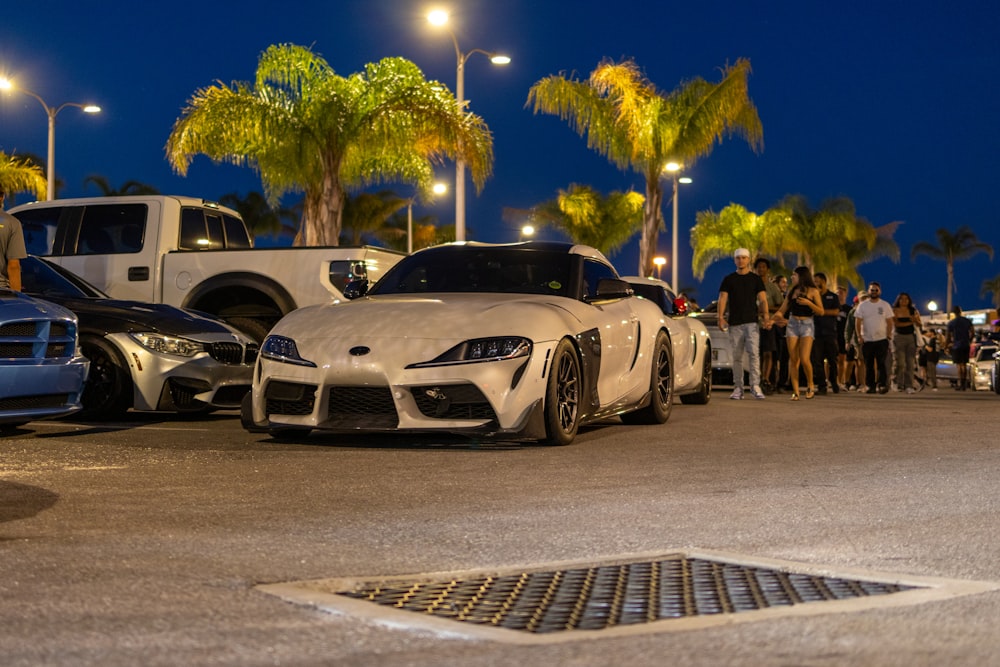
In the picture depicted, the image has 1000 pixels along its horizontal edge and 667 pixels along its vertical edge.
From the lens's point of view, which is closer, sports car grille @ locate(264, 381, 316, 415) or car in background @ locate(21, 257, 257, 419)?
sports car grille @ locate(264, 381, 316, 415)

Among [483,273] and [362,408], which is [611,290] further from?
[362,408]

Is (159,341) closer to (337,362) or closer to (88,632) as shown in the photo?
(337,362)

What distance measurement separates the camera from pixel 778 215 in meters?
59.0

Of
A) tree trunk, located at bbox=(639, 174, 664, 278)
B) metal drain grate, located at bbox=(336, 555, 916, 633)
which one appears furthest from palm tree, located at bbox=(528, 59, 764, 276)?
metal drain grate, located at bbox=(336, 555, 916, 633)

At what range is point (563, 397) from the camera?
977cm

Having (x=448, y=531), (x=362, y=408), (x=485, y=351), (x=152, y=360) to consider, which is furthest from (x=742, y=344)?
(x=448, y=531)

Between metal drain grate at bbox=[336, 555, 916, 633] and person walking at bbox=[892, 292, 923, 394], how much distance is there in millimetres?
19597

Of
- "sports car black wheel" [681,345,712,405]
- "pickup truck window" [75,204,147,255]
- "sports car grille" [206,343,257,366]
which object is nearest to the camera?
"sports car grille" [206,343,257,366]

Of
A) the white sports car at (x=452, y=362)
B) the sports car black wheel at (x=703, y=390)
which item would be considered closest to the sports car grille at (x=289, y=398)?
the white sports car at (x=452, y=362)

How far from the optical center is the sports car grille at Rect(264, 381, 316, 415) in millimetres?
9391

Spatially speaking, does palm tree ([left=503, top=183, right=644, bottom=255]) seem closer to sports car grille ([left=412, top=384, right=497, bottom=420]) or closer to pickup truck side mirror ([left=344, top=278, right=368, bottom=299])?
pickup truck side mirror ([left=344, top=278, right=368, bottom=299])

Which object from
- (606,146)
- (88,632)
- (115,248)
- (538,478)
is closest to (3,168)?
(606,146)

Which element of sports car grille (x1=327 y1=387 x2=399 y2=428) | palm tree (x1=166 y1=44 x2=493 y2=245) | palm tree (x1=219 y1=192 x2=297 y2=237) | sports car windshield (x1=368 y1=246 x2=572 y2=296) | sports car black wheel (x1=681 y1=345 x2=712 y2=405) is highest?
palm tree (x1=219 y1=192 x2=297 y2=237)

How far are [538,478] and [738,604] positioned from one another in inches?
139
